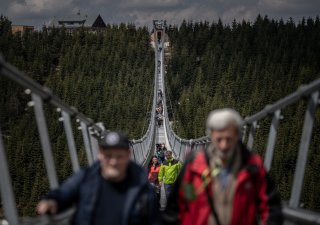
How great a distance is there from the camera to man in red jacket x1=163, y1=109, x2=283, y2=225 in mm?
2246

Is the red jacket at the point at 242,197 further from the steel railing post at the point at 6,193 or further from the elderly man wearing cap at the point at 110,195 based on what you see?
the steel railing post at the point at 6,193

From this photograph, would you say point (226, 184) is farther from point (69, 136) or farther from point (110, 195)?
point (69, 136)

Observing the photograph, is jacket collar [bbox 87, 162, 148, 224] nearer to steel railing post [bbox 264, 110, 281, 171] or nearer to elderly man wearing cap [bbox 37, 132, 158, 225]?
elderly man wearing cap [bbox 37, 132, 158, 225]

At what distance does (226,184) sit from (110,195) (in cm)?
51

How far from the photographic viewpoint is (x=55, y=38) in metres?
102

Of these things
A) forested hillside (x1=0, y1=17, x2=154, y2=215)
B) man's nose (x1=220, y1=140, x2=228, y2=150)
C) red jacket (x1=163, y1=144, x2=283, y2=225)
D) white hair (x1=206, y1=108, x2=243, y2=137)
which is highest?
white hair (x1=206, y1=108, x2=243, y2=137)

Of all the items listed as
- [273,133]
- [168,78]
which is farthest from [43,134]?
[168,78]

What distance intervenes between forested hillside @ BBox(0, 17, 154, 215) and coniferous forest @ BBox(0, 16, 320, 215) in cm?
17

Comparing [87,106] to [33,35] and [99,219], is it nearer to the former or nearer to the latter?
[33,35]

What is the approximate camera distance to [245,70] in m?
91.3

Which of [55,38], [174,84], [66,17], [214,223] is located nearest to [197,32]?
[174,84]

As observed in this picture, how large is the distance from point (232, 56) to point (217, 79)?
763 centimetres

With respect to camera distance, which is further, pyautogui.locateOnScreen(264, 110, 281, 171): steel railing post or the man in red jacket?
pyautogui.locateOnScreen(264, 110, 281, 171): steel railing post

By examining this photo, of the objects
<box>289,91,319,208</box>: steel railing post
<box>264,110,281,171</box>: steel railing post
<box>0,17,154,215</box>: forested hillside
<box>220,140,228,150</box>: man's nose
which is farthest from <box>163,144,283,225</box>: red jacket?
<box>0,17,154,215</box>: forested hillside
